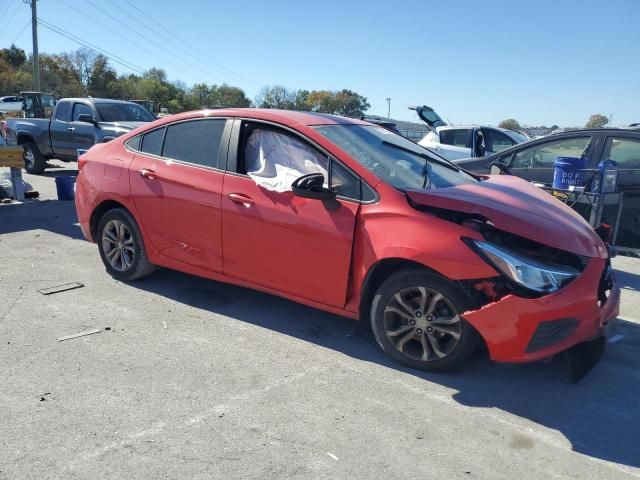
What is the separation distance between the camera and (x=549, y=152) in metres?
8.04

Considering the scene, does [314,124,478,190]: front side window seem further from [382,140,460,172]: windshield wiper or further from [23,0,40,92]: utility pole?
[23,0,40,92]: utility pole

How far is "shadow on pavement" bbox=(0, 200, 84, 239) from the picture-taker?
309 inches

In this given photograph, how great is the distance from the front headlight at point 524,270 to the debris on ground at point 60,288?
3.80m

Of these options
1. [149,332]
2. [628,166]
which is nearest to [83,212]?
[149,332]

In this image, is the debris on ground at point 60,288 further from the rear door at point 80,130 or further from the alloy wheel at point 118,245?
the rear door at point 80,130

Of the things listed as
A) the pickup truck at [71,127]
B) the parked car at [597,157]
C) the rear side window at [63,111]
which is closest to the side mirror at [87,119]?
the pickup truck at [71,127]

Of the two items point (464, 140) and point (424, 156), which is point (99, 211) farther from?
point (464, 140)

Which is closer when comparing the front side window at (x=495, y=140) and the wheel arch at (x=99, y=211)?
the wheel arch at (x=99, y=211)

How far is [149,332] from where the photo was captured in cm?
432

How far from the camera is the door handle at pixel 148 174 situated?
16.3 feet

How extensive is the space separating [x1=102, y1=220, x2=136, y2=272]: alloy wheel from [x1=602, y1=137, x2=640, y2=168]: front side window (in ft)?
20.1

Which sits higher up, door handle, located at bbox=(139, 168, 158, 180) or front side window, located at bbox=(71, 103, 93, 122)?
front side window, located at bbox=(71, 103, 93, 122)

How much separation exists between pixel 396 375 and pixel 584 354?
4.19ft

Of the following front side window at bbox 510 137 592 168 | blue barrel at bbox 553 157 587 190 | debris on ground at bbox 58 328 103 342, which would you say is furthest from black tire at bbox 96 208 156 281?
front side window at bbox 510 137 592 168
